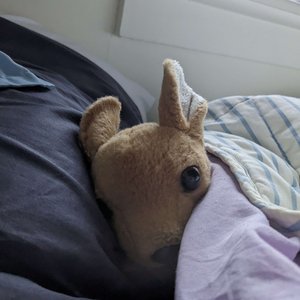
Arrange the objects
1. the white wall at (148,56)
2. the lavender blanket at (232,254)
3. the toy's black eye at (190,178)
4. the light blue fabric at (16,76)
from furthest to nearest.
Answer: the white wall at (148,56), the light blue fabric at (16,76), the toy's black eye at (190,178), the lavender blanket at (232,254)

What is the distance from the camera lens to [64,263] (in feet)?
1.31

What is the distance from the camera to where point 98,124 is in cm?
→ 54

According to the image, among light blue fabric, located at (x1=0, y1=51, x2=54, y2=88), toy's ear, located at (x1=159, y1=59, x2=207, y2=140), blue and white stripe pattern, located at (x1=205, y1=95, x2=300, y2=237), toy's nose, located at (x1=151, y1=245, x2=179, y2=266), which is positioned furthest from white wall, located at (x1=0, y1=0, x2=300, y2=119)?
toy's nose, located at (x1=151, y1=245, x2=179, y2=266)

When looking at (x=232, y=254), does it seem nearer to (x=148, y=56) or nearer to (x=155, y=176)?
(x=155, y=176)

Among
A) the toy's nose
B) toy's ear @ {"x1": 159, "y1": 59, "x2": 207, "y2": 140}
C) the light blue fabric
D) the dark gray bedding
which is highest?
toy's ear @ {"x1": 159, "y1": 59, "x2": 207, "y2": 140}

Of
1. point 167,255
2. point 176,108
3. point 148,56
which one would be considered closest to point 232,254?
point 167,255

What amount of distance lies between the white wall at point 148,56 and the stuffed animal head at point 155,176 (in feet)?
1.71

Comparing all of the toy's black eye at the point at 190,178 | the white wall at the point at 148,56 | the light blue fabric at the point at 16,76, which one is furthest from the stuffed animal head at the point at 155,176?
the white wall at the point at 148,56

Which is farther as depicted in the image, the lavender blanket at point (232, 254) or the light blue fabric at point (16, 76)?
the light blue fabric at point (16, 76)

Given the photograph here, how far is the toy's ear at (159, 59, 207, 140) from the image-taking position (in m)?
0.50

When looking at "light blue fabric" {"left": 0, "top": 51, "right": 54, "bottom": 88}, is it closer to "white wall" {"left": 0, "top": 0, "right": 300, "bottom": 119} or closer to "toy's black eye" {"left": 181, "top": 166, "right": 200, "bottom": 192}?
"toy's black eye" {"left": 181, "top": 166, "right": 200, "bottom": 192}

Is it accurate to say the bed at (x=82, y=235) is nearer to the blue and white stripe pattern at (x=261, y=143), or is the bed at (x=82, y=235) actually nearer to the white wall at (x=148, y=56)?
the blue and white stripe pattern at (x=261, y=143)

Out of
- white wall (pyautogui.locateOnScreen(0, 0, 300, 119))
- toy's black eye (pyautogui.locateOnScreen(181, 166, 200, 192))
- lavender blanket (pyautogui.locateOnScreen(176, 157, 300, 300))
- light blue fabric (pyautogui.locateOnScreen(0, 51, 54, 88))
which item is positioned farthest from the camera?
white wall (pyautogui.locateOnScreen(0, 0, 300, 119))

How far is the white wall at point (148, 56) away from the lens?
37.4 inches
